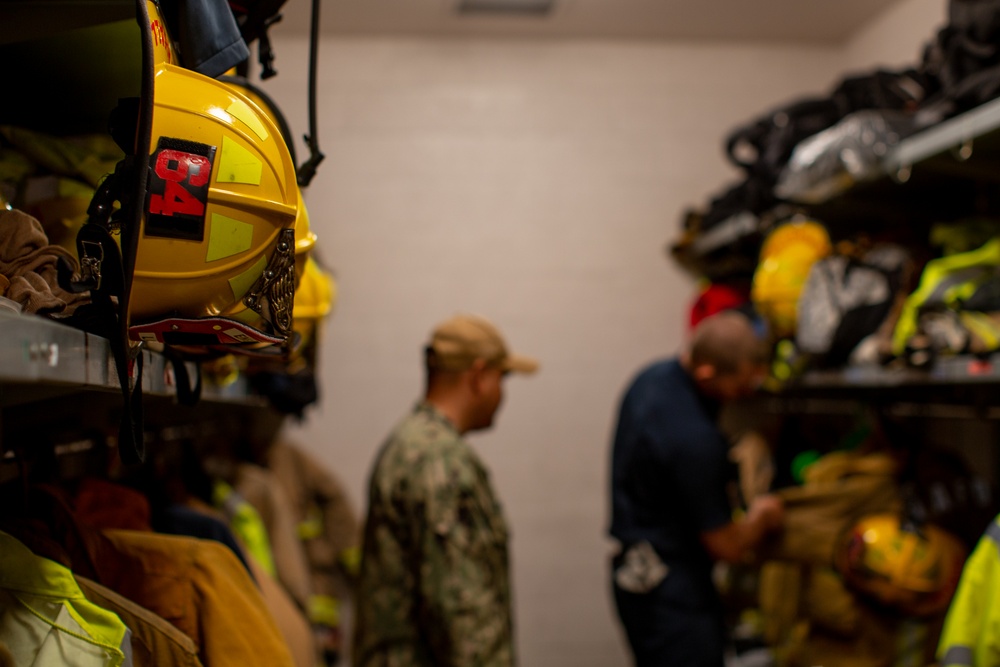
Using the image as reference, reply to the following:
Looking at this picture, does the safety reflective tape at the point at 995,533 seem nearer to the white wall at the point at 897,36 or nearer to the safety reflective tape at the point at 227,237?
the safety reflective tape at the point at 227,237

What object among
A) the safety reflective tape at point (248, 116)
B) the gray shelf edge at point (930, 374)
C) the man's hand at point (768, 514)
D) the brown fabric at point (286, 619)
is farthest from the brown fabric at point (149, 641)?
the man's hand at point (768, 514)

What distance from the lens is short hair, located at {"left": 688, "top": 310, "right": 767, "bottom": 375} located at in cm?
299

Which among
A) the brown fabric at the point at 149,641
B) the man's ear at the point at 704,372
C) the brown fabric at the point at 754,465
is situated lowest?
the brown fabric at the point at 754,465

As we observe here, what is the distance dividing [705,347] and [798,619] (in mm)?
952

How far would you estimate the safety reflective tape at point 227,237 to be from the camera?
887 millimetres

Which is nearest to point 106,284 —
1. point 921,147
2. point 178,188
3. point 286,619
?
point 178,188

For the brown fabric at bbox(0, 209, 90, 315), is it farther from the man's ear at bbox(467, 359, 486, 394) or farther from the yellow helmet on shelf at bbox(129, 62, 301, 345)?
the man's ear at bbox(467, 359, 486, 394)

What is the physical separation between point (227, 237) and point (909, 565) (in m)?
2.27

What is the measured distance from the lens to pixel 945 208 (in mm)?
3246

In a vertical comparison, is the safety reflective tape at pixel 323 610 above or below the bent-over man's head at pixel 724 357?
below

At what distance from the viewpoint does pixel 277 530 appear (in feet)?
10.5

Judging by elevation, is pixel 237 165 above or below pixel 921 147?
below

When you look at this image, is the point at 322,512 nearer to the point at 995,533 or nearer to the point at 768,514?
the point at 768,514

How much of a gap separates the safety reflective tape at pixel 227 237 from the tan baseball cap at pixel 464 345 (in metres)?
1.74
